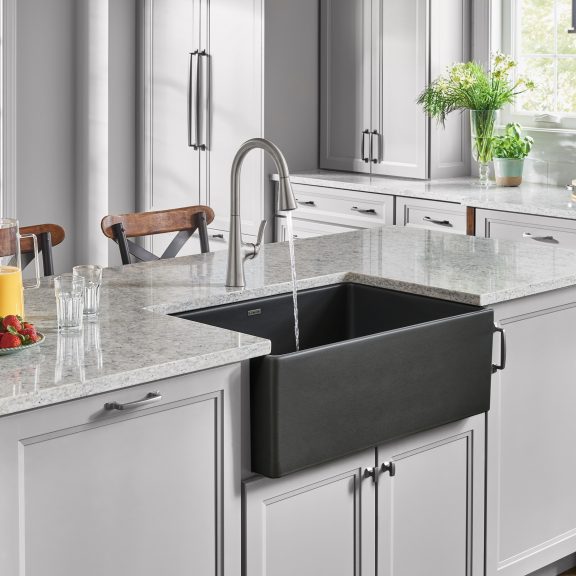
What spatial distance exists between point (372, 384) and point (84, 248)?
12.1 ft

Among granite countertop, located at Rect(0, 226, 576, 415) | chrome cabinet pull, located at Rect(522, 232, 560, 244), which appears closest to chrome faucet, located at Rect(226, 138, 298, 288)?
granite countertop, located at Rect(0, 226, 576, 415)

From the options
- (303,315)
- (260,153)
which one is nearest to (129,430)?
(303,315)

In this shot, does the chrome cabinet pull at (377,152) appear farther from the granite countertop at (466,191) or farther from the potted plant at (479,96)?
the potted plant at (479,96)

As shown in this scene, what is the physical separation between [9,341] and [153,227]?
1443 mm

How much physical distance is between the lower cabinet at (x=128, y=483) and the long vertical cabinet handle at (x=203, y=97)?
3597mm

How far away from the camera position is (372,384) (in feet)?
7.63

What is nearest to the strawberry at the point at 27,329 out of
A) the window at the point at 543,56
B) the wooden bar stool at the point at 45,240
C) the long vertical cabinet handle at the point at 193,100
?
the wooden bar stool at the point at 45,240

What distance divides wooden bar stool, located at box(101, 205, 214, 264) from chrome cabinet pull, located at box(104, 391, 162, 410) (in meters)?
1.31

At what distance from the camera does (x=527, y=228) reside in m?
4.30

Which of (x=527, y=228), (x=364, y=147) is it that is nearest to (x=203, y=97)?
(x=364, y=147)

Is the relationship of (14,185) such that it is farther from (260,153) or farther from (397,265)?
(397,265)

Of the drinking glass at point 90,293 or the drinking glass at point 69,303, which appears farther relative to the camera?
the drinking glass at point 90,293

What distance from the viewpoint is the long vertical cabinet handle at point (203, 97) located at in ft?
18.1

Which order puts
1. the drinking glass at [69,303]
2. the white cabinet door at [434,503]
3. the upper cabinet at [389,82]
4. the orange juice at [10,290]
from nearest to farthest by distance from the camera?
the orange juice at [10,290] < the drinking glass at [69,303] < the white cabinet door at [434,503] < the upper cabinet at [389,82]
